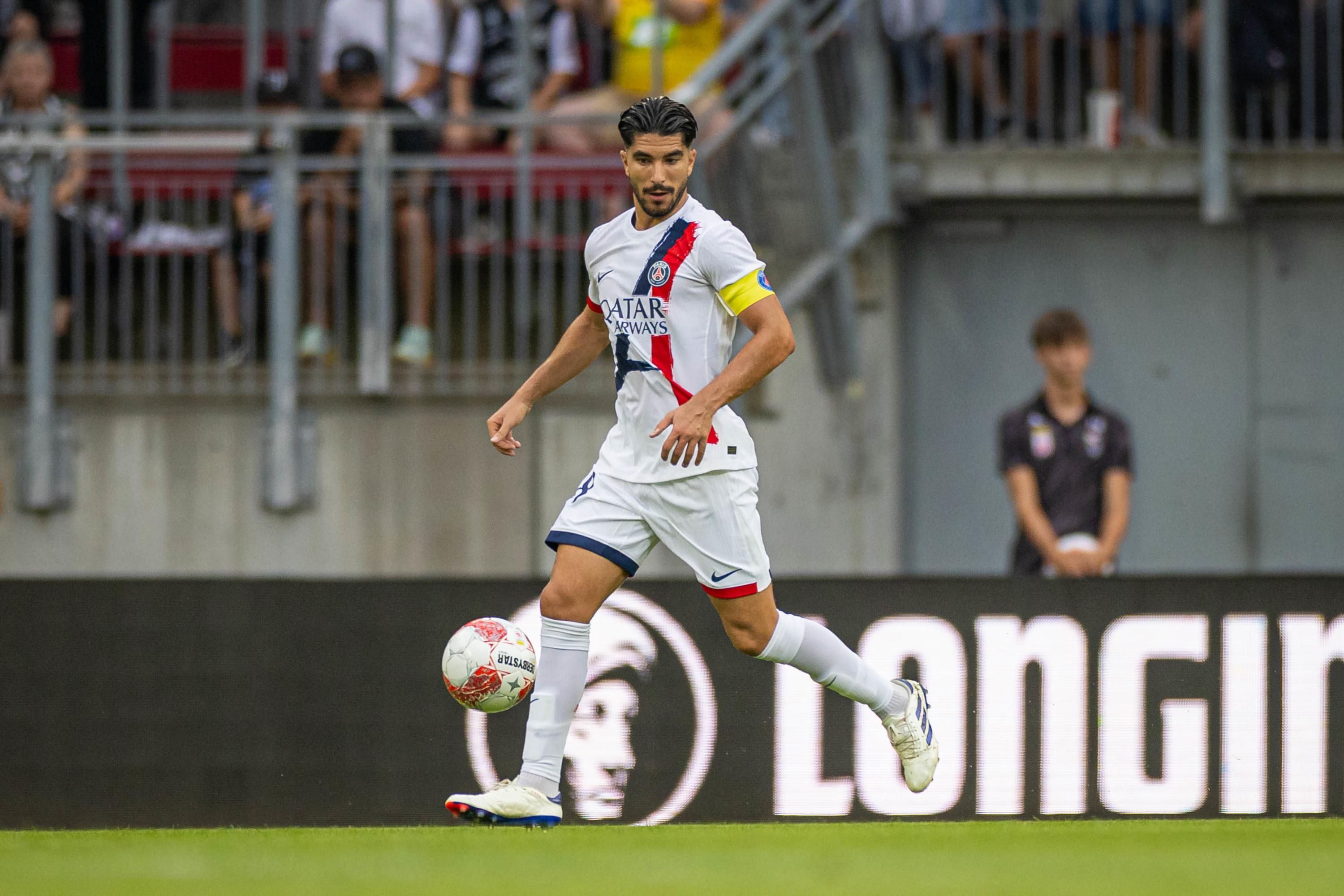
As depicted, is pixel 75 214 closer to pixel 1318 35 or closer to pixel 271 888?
pixel 271 888

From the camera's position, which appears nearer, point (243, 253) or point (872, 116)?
point (243, 253)

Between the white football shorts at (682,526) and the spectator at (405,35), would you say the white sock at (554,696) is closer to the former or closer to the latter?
the white football shorts at (682,526)

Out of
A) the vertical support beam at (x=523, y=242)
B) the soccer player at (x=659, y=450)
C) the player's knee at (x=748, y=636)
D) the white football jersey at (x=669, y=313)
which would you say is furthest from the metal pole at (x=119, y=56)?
the player's knee at (x=748, y=636)

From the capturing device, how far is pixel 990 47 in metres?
10.5

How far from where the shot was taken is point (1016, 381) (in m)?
11.5

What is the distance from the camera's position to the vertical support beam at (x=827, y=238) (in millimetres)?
9969

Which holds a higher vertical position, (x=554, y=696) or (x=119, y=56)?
(x=119, y=56)

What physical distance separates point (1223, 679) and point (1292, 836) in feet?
2.31

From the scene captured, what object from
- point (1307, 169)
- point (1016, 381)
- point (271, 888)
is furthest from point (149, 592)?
point (1307, 169)

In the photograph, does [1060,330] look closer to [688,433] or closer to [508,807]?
[688,433]

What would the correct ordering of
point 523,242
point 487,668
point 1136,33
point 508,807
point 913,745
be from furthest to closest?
point 1136,33, point 523,242, point 913,745, point 487,668, point 508,807

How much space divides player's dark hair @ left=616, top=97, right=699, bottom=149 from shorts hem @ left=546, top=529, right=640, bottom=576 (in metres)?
1.15

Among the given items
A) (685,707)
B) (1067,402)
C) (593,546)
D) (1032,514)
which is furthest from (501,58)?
(593,546)

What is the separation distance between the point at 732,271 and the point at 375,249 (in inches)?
188
